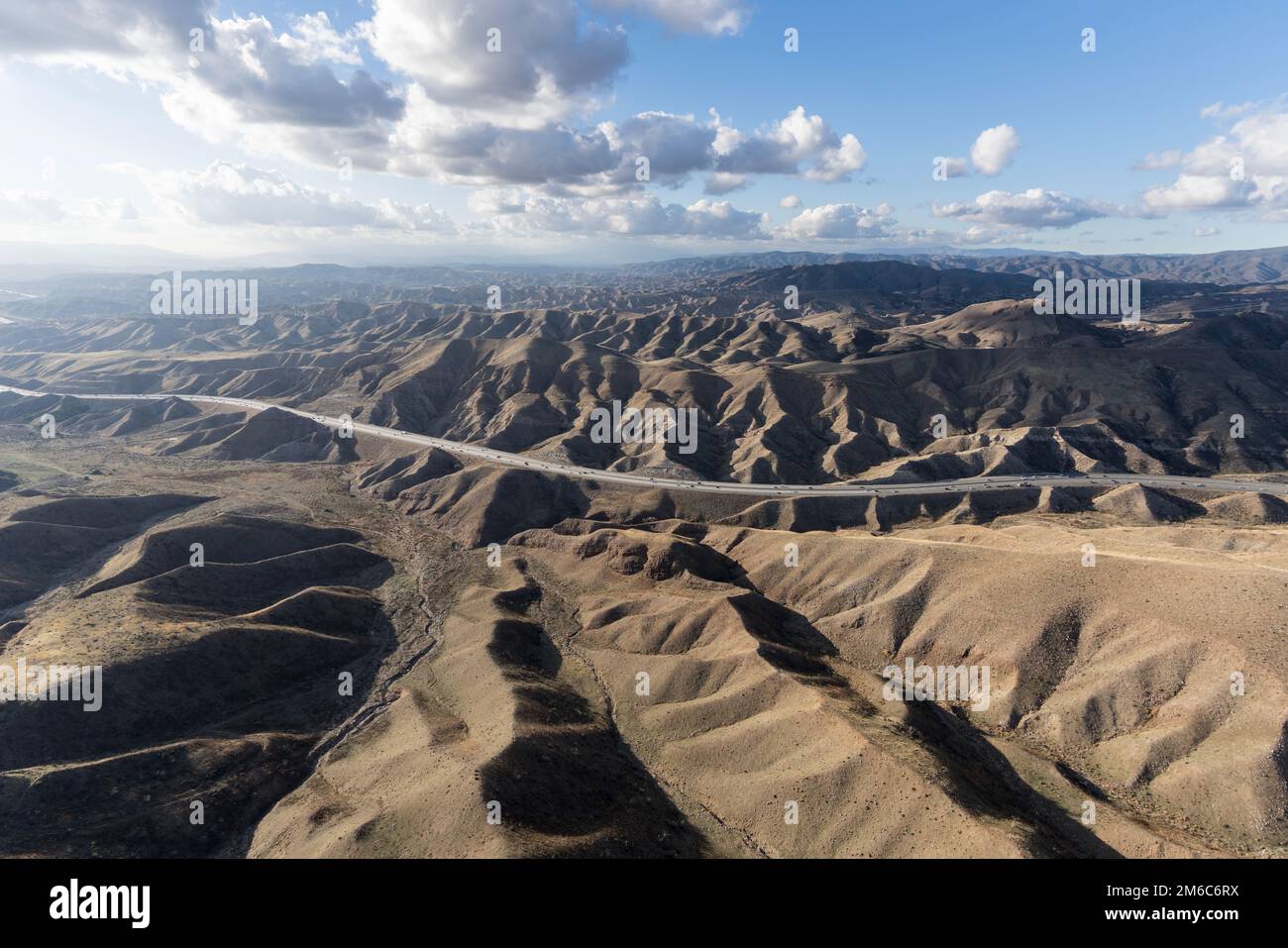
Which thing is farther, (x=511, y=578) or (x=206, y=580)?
(x=511, y=578)

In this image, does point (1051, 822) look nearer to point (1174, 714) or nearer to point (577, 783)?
point (1174, 714)

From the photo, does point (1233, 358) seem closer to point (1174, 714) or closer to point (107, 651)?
point (1174, 714)

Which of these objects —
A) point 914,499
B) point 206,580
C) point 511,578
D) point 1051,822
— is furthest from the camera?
point 914,499

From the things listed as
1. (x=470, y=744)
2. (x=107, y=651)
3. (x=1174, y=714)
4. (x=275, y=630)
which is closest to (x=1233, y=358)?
(x=1174, y=714)

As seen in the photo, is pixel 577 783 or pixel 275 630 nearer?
pixel 577 783

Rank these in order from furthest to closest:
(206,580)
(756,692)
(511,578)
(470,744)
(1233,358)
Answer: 1. (1233,358)
2. (511,578)
3. (206,580)
4. (756,692)
5. (470,744)

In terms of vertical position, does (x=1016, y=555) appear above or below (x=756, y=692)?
above

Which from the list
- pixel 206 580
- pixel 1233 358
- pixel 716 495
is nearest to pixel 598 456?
pixel 716 495

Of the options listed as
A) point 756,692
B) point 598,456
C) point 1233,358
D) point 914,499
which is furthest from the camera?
point 1233,358
